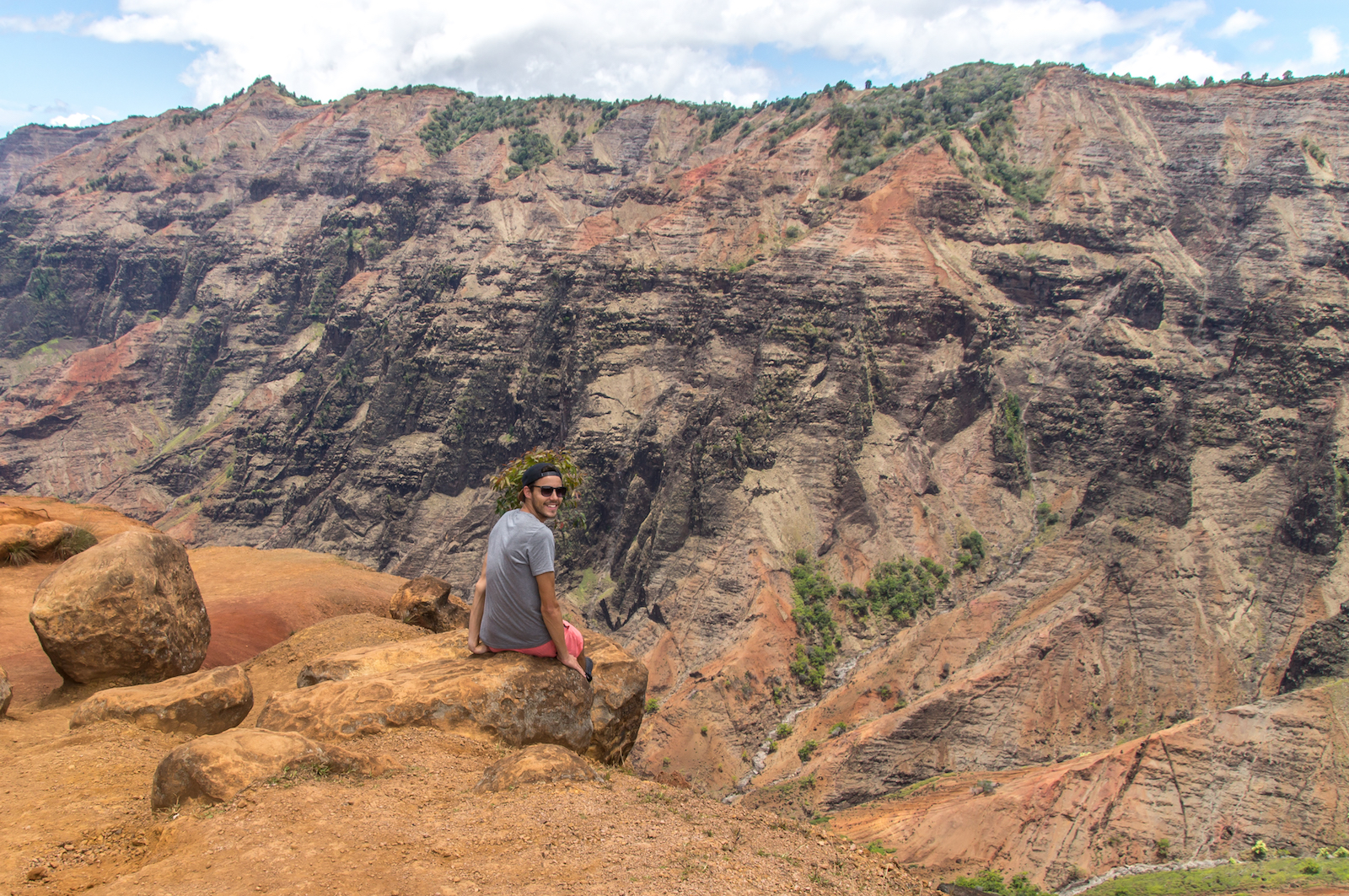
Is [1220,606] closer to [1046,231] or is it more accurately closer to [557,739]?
[1046,231]

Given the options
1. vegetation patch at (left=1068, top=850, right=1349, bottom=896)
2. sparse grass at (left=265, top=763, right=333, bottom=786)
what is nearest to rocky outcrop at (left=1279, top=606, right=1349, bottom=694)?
vegetation patch at (left=1068, top=850, right=1349, bottom=896)

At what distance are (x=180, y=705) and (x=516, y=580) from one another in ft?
14.8

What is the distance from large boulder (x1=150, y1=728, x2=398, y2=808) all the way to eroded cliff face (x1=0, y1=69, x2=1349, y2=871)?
30.6 m

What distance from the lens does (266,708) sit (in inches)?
386

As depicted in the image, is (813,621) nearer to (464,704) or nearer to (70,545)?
(70,545)

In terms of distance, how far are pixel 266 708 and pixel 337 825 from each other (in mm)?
3494

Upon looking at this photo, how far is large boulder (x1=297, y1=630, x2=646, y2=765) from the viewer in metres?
10.8

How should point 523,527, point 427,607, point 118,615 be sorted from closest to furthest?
point 523,527
point 118,615
point 427,607

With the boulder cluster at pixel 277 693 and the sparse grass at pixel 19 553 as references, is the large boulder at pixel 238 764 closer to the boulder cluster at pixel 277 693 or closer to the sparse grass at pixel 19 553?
the boulder cluster at pixel 277 693

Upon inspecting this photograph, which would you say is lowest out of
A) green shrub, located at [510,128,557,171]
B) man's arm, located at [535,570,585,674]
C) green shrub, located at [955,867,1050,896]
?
green shrub, located at [955,867,1050,896]

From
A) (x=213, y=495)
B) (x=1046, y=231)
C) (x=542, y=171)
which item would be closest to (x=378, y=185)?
(x=542, y=171)

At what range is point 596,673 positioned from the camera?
11242 mm

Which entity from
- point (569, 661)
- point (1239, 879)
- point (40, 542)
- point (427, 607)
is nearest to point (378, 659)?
point (569, 661)

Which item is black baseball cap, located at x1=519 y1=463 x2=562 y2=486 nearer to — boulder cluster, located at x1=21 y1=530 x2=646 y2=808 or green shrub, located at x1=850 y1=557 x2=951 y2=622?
boulder cluster, located at x1=21 y1=530 x2=646 y2=808
